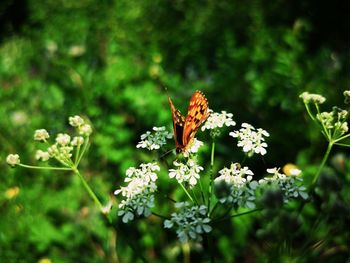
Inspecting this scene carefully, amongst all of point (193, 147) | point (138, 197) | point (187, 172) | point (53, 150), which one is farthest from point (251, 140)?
point (53, 150)

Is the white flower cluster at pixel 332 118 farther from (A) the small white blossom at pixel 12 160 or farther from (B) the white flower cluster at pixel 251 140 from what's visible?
(A) the small white blossom at pixel 12 160

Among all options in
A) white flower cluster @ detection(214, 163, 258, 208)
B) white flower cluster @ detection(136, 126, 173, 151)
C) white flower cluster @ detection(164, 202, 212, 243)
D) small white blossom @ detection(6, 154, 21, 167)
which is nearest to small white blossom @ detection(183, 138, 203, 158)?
white flower cluster @ detection(136, 126, 173, 151)

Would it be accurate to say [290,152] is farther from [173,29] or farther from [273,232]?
[173,29]

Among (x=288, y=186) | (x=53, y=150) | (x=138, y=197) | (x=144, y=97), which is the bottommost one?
(x=144, y=97)

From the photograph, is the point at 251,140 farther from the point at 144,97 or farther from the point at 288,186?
the point at 144,97

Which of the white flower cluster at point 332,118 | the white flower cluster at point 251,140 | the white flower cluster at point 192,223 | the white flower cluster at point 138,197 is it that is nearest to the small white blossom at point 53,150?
the white flower cluster at point 138,197

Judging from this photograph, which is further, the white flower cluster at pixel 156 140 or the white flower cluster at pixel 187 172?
the white flower cluster at pixel 156 140
